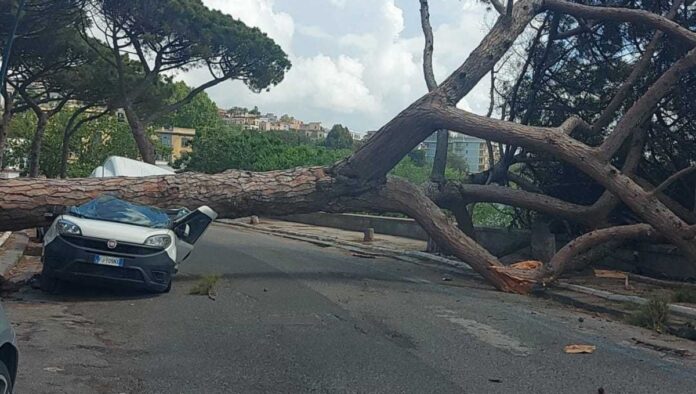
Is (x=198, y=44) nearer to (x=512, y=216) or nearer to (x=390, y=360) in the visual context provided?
(x=512, y=216)

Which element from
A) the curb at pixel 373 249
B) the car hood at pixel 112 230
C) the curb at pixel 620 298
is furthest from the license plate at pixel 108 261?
the curb at pixel 373 249

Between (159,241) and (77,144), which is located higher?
(77,144)

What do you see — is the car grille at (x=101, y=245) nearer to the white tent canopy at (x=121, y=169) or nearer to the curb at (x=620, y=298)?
the curb at (x=620, y=298)

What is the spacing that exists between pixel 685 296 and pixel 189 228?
26.8ft

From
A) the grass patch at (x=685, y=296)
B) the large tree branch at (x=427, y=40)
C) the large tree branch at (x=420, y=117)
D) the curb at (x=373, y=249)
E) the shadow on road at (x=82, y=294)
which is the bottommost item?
the shadow on road at (x=82, y=294)

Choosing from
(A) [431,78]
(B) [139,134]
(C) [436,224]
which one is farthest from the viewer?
(B) [139,134]

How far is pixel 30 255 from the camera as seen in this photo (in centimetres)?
1709

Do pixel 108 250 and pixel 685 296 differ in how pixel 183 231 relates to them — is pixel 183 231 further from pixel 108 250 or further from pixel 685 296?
pixel 685 296

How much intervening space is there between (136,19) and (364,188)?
19.9 metres

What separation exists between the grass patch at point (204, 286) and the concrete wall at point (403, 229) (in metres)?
9.72

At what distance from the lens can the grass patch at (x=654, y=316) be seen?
413 inches

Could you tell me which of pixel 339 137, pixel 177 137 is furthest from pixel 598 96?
pixel 177 137

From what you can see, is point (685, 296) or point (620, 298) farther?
point (620, 298)

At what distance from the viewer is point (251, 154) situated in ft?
143
